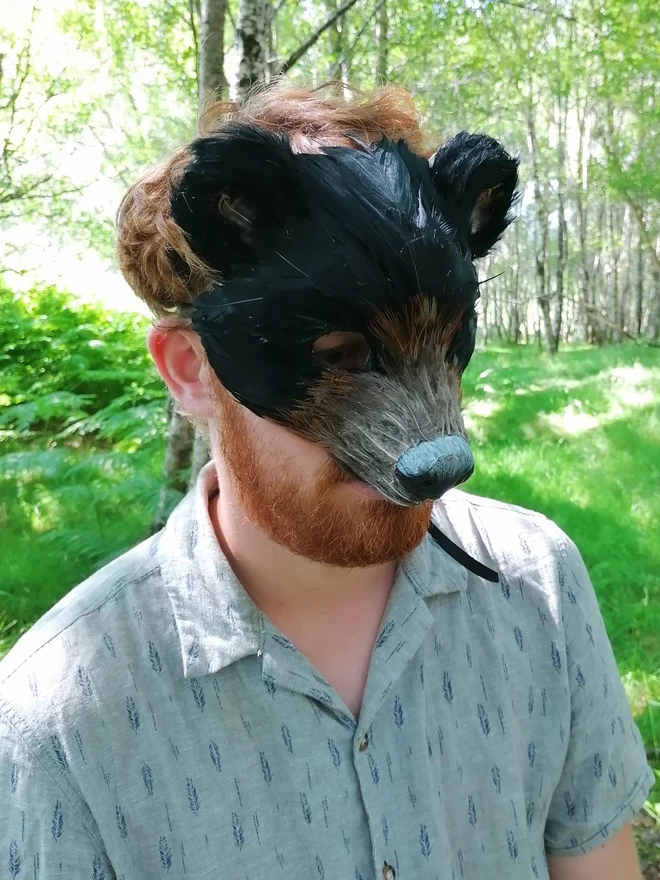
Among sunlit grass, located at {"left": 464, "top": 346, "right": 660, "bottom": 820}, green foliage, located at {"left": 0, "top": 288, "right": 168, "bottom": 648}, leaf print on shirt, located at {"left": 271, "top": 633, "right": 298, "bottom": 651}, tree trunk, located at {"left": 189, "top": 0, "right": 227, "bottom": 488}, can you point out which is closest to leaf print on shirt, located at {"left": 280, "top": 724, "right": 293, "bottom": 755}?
leaf print on shirt, located at {"left": 271, "top": 633, "right": 298, "bottom": 651}

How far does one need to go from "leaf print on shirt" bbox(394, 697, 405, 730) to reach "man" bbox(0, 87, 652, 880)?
0.01 meters

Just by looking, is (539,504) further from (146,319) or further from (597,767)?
(146,319)

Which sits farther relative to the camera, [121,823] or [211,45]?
[211,45]

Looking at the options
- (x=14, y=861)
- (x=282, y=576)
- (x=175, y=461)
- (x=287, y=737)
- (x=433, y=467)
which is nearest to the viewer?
(x=433, y=467)

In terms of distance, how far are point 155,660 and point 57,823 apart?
23 centimetres

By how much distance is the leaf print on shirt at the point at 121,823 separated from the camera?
859 mm

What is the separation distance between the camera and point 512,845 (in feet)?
3.33

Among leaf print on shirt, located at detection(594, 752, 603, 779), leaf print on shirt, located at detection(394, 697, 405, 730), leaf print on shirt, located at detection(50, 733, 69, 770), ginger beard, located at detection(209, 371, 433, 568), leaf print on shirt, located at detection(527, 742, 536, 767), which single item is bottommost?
leaf print on shirt, located at detection(594, 752, 603, 779)

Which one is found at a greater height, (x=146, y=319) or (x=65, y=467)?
(x=146, y=319)

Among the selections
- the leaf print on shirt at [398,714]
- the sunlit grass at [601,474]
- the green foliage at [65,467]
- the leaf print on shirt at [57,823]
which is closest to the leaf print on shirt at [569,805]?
the leaf print on shirt at [398,714]

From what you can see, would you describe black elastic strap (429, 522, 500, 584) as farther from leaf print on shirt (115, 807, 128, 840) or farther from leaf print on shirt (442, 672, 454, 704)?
leaf print on shirt (115, 807, 128, 840)

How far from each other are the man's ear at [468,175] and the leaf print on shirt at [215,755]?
2.57 ft

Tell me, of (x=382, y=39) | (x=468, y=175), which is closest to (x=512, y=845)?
(x=468, y=175)

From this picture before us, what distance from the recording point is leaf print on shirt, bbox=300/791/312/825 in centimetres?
90
